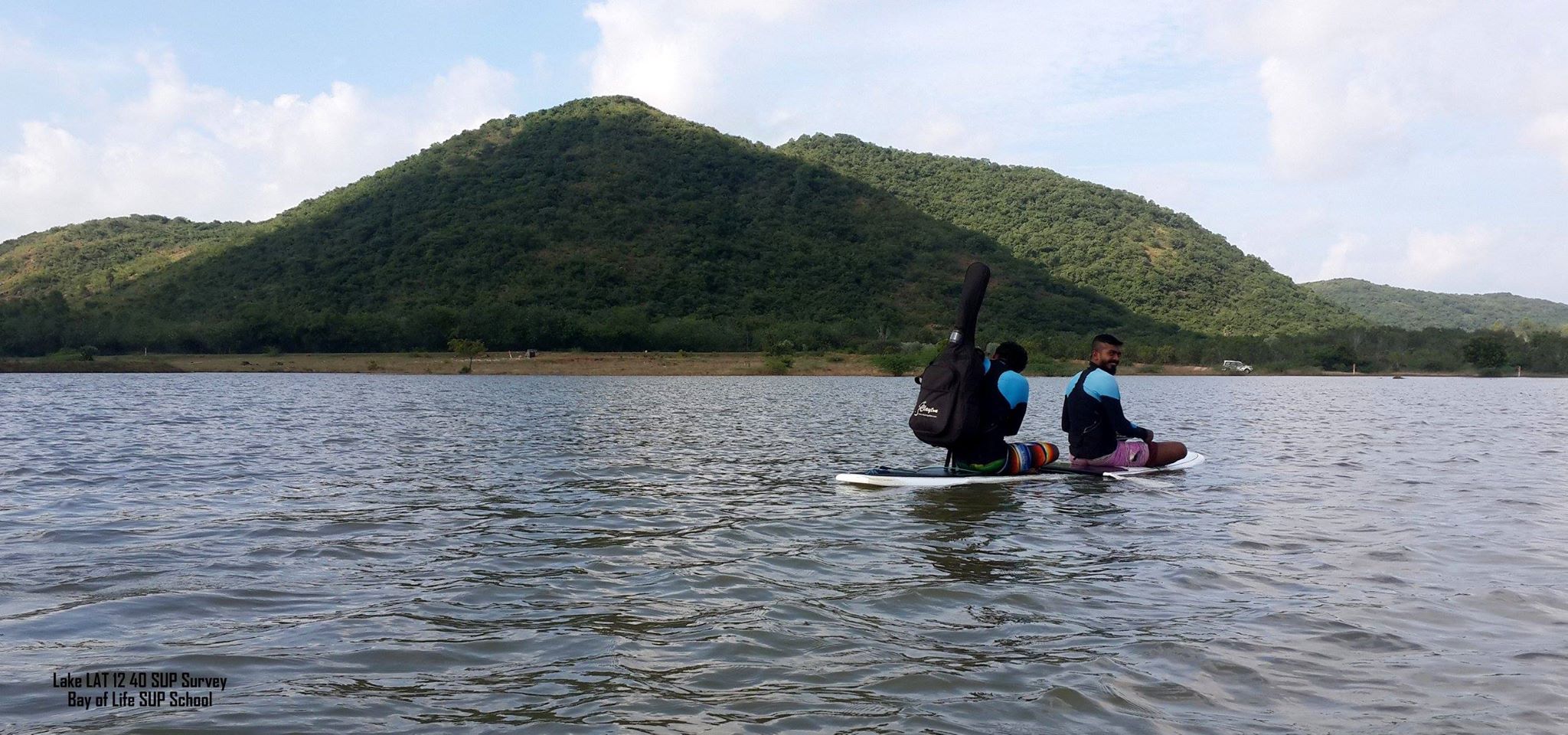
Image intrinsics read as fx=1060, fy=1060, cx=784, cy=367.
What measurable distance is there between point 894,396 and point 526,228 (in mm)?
84137

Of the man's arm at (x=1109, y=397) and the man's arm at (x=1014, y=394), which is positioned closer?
the man's arm at (x=1014, y=394)

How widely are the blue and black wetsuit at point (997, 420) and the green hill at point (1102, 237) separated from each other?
125509 millimetres

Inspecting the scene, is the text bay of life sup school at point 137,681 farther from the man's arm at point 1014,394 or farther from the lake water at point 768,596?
the man's arm at point 1014,394

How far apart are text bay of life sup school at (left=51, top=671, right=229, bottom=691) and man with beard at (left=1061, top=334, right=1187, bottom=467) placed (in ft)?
38.2

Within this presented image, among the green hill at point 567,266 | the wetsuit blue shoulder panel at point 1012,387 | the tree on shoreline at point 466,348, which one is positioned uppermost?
the green hill at point 567,266

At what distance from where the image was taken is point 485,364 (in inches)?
3302

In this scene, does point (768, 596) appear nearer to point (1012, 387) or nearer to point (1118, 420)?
point (1012, 387)

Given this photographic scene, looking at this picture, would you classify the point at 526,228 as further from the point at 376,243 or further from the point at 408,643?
the point at 408,643

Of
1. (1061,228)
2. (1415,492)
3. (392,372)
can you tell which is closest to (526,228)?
(392,372)

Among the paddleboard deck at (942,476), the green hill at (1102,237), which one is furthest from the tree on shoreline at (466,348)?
the green hill at (1102,237)

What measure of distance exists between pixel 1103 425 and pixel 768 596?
29.4 feet

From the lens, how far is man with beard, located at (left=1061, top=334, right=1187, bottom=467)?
48.6ft

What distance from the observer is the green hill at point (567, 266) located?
95.2 meters

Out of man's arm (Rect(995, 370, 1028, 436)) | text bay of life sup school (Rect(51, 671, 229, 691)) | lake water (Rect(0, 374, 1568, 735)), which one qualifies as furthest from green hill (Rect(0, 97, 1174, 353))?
text bay of life sup school (Rect(51, 671, 229, 691))
